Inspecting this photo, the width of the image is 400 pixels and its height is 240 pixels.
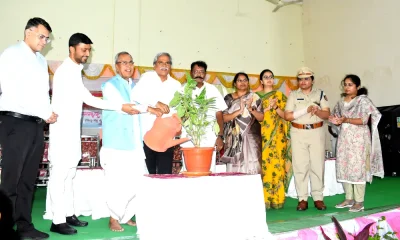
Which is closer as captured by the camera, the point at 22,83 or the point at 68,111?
the point at 22,83

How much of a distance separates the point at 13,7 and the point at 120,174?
5.91 meters

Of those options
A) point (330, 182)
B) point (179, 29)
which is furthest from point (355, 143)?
point (179, 29)

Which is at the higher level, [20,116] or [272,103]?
[272,103]

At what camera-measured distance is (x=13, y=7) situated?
7.40 m

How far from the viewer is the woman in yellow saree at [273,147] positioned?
3904 mm

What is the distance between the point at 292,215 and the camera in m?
3.56

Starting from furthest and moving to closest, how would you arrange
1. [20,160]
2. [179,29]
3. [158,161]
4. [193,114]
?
[179,29]
[158,161]
[20,160]
[193,114]

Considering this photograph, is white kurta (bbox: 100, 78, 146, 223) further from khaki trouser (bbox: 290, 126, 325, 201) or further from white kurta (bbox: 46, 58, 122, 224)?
khaki trouser (bbox: 290, 126, 325, 201)

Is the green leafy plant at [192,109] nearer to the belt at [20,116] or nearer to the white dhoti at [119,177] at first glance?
the white dhoti at [119,177]

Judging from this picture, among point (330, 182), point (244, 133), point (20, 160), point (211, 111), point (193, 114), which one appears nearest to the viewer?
point (193, 114)

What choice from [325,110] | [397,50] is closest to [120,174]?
[325,110]

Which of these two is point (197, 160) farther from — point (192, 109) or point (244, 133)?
point (244, 133)

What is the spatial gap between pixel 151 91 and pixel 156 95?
2.0 inches

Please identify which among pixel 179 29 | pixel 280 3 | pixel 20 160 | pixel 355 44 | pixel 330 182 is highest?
pixel 280 3
